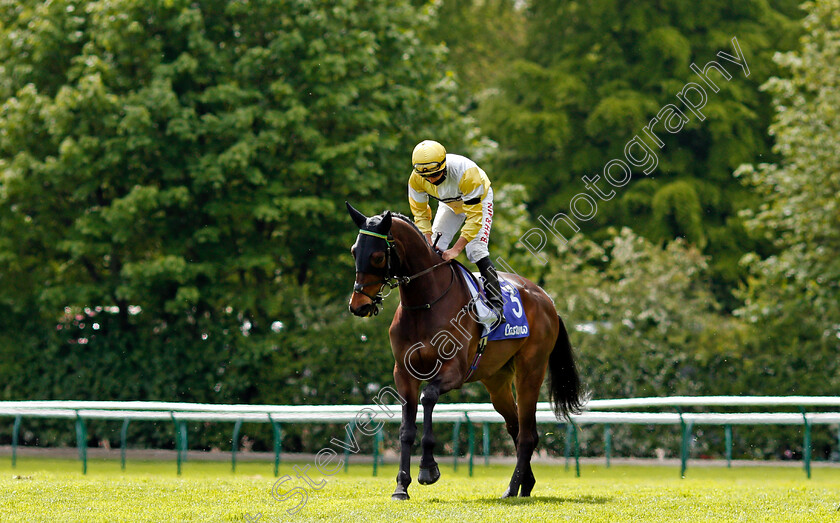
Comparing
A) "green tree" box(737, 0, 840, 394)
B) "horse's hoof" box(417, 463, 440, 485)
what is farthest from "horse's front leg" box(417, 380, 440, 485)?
"green tree" box(737, 0, 840, 394)

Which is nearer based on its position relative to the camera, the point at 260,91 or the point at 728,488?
the point at 728,488

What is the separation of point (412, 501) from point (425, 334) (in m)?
1.21

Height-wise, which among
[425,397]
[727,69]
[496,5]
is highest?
[496,5]

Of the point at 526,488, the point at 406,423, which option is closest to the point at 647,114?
the point at 526,488

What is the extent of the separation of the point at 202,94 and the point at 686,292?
347 inches

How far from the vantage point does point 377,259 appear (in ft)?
23.9

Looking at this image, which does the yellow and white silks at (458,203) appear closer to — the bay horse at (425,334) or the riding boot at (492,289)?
the riding boot at (492,289)

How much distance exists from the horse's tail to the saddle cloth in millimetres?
878

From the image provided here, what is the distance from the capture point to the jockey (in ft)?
25.4

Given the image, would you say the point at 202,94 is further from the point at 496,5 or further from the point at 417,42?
the point at 496,5

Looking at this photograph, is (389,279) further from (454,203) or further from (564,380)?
(564,380)

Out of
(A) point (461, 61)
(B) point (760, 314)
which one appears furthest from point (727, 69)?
(B) point (760, 314)

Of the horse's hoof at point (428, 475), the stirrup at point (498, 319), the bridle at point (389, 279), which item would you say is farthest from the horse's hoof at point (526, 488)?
the bridle at point (389, 279)

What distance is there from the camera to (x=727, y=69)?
24.0m
